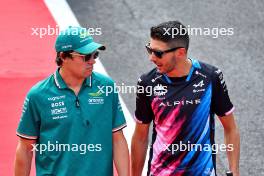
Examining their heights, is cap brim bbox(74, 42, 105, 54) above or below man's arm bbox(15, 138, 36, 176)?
above

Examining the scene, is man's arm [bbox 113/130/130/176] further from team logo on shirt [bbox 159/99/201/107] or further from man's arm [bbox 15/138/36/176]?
man's arm [bbox 15/138/36/176]

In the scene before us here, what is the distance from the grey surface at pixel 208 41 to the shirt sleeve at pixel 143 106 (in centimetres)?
299

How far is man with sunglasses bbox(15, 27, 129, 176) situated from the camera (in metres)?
→ 7.03

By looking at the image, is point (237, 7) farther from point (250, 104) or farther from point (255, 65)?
point (250, 104)

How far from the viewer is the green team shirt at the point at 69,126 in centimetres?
703

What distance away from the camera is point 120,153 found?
7.28 m

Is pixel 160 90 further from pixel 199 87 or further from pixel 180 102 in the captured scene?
pixel 199 87

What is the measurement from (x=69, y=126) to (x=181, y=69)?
1181 millimetres

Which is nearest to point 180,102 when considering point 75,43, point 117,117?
point 117,117

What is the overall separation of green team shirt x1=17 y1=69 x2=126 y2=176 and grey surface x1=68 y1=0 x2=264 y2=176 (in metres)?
3.55

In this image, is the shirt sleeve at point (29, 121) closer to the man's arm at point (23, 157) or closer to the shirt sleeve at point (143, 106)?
the man's arm at point (23, 157)

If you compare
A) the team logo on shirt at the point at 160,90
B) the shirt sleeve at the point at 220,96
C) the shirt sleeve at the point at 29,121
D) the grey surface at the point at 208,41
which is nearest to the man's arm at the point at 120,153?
the team logo on shirt at the point at 160,90

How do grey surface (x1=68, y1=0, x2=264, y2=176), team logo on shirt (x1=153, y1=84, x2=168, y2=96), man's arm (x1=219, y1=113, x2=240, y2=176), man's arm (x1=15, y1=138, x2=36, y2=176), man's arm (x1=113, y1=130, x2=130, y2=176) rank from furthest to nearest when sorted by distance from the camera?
grey surface (x1=68, y1=0, x2=264, y2=176) → man's arm (x1=219, y1=113, x2=240, y2=176) → team logo on shirt (x1=153, y1=84, x2=168, y2=96) → man's arm (x1=113, y1=130, x2=130, y2=176) → man's arm (x1=15, y1=138, x2=36, y2=176)

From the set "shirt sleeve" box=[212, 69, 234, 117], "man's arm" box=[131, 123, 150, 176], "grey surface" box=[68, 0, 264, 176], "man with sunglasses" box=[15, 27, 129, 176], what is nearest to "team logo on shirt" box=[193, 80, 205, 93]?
"shirt sleeve" box=[212, 69, 234, 117]
